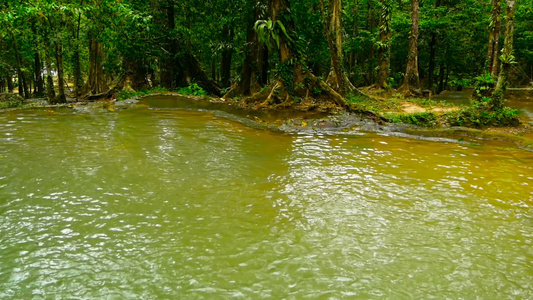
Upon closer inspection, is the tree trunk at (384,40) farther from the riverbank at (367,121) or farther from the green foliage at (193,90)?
the green foliage at (193,90)

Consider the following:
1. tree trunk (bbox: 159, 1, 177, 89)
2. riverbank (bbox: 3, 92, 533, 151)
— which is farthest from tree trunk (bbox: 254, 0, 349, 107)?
tree trunk (bbox: 159, 1, 177, 89)

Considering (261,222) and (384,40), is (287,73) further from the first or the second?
(261,222)

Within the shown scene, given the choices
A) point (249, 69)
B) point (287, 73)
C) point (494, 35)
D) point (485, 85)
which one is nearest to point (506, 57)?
point (485, 85)

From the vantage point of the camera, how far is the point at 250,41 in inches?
706

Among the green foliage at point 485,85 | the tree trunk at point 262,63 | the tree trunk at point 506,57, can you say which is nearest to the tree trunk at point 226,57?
the tree trunk at point 262,63

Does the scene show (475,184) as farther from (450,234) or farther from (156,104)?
(156,104)

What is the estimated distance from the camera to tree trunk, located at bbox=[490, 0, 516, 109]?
1066 centimetres

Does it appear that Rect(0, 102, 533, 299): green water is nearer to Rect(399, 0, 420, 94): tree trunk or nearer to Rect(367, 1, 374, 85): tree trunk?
Rect(399, 0, 420, 94): tree trunk

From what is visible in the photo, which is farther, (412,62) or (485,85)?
(412,62)

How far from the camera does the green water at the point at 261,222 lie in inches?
131

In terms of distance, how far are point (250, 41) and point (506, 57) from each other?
10730 millimetres

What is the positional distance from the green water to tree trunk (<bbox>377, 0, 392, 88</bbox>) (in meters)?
12.7

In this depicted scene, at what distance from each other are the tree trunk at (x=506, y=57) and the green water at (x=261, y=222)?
330 centimetres

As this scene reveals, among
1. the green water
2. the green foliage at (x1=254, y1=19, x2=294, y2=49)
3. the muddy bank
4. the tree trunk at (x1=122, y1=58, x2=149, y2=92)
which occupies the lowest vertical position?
the green water
